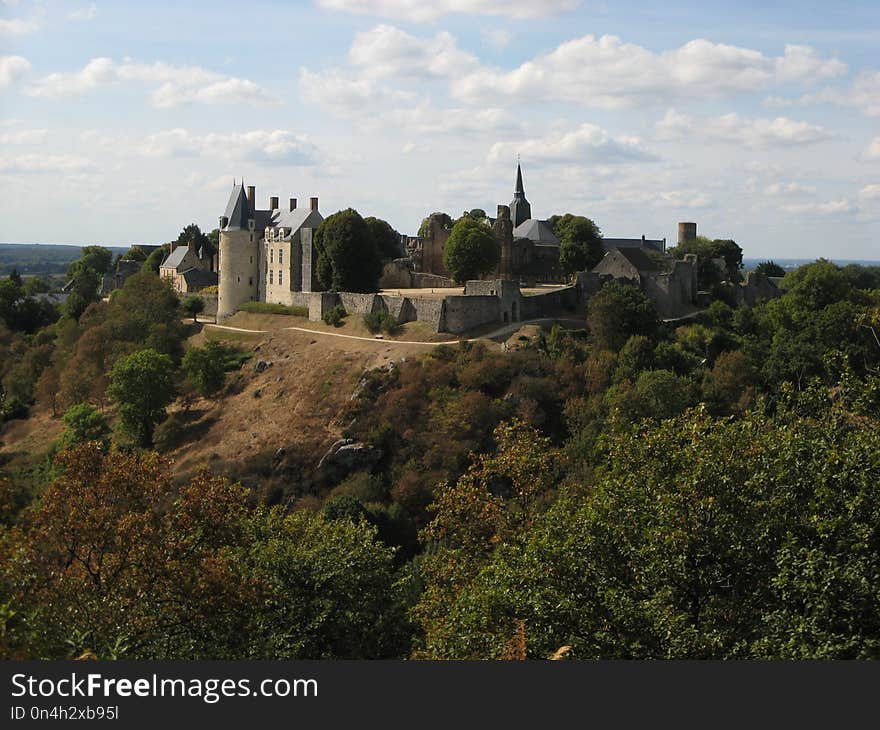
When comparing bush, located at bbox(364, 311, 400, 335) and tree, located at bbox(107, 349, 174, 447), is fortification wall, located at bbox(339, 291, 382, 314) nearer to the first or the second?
bush, located at bbox(364, 311, 400, 335)

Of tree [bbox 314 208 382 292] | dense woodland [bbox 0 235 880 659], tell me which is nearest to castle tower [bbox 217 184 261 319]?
tree [bbox 314 208 382 292]

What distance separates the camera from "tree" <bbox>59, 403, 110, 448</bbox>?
52594mm

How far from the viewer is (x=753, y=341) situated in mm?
49062

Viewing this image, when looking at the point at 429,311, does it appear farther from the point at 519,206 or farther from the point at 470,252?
the point at 519,206

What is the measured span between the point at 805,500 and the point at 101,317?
5302 cm

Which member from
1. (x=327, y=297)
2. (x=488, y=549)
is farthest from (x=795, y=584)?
(x=327, y=297)

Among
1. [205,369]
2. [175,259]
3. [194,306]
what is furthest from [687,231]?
[205,369]

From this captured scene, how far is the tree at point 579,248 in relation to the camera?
61.5 metres

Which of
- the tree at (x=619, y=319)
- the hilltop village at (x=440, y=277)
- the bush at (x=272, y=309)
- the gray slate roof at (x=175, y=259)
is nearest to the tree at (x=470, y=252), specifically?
the hilltop village at (x=440, y=277)

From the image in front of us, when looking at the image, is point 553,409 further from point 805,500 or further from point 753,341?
point 805,500

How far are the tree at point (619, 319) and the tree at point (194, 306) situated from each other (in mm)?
27127

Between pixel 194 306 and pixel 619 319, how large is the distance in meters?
28.8

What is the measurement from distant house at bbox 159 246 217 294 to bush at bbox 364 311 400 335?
22856mm

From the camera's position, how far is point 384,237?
217ft
